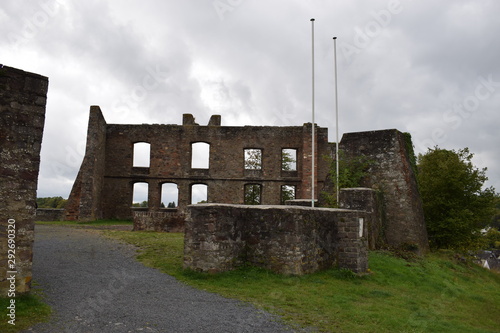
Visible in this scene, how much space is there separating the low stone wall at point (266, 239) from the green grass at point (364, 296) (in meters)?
0.27

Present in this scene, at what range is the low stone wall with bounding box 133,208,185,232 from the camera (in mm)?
15594

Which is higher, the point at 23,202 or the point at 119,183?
the point at 119,183

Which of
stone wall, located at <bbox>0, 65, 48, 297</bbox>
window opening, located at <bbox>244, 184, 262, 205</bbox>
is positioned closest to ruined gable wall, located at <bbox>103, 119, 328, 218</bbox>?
window opening, located at <bbox>244, 184, 262, 205</bbox>

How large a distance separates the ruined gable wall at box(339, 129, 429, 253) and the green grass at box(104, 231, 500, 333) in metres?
2.99

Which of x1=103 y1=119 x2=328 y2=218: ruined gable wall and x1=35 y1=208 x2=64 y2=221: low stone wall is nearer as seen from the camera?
x1=35 y1=208 x2=64 y2=221: low stone wall

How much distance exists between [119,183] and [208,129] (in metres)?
6.73

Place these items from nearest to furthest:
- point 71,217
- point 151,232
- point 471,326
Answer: point 471,326
point 151,232
point 71,217

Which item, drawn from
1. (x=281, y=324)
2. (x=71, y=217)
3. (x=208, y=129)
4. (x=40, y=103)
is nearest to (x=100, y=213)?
(x=71, y=217)

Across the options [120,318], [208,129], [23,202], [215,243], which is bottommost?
[120,318]

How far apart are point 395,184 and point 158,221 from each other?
9744mm

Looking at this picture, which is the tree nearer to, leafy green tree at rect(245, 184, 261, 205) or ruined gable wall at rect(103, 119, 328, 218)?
ruined gable wall at rect(103, 119, 328, 218)

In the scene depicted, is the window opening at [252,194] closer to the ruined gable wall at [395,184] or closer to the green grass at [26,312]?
the ruined gable wall at [395,184]

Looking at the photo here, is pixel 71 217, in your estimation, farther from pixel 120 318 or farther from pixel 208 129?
pixel 120 318

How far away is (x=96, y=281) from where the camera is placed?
286 inches
